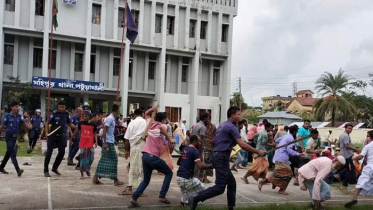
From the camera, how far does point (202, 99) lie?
116ft

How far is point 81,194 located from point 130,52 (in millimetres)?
25269

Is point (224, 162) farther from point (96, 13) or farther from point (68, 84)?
point (96, 13)

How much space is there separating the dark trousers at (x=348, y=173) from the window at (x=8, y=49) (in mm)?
25021

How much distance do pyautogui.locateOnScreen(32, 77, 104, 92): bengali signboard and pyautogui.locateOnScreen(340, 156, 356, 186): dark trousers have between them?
846 inches

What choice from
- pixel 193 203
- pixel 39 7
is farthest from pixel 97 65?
pixel 193 203

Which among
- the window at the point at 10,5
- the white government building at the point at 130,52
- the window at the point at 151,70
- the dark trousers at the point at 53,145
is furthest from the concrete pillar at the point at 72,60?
the dark trousers at the point at 53,145

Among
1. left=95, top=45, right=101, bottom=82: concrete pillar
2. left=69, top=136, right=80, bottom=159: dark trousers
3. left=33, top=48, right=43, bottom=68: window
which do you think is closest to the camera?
left=69, top=136, right=80, bottom=159: dark trousers

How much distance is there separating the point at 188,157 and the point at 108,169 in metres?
2.81

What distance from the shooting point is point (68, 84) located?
2969 cm

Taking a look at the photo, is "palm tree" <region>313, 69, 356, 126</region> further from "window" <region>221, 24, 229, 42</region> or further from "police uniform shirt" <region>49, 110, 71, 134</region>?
"police uniform shirt" <region>49, 110, 71, 134</region>

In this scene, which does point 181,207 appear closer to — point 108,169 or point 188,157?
point 188,157

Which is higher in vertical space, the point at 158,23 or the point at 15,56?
the point at 158,23

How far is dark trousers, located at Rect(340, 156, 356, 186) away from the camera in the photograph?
12.3 metres

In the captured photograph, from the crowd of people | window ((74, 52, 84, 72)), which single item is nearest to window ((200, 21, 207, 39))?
window ((74, 52, 84, 72))
